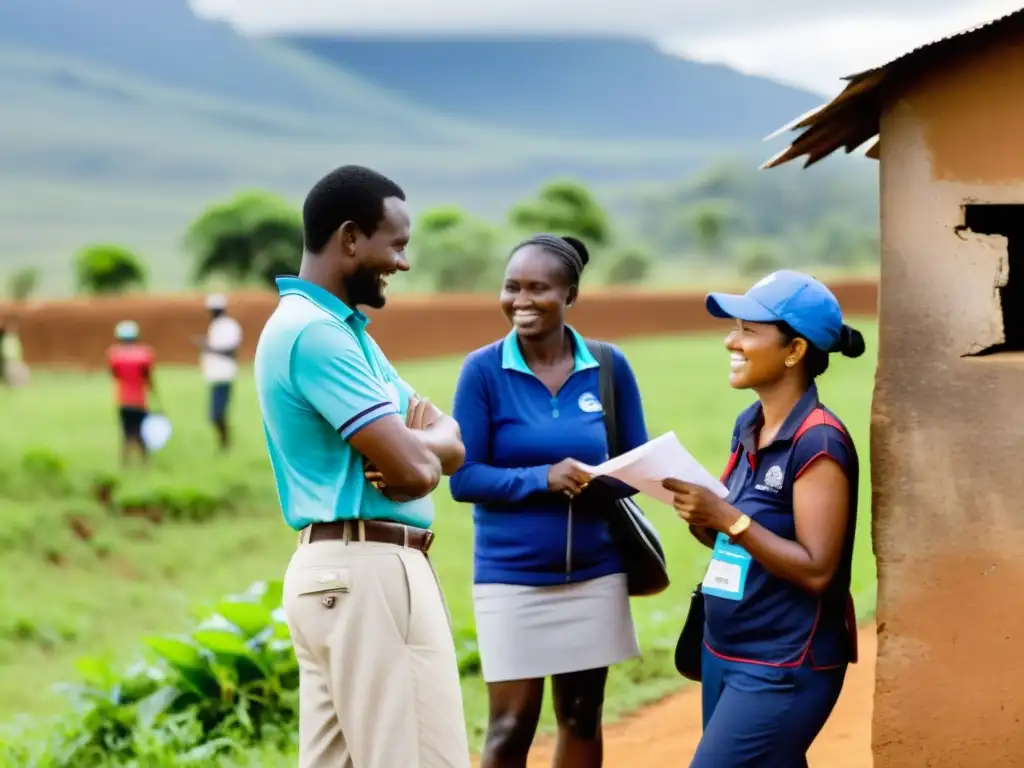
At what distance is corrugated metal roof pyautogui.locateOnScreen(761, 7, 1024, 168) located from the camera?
362 centimetres

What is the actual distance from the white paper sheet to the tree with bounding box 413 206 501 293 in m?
40.4

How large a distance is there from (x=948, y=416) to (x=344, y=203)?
5.53ft

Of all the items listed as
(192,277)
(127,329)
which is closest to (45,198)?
(192,277)

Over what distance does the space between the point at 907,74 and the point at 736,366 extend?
3.19ft

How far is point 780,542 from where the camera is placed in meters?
3.23

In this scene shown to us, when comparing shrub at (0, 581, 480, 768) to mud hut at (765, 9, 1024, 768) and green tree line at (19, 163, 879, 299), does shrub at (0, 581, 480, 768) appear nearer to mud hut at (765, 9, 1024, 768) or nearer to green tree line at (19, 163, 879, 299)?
mud hut at (765, 9, 1024, 768)

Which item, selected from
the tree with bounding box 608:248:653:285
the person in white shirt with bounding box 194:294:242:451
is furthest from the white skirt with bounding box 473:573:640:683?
the tree with bounding box 608:248:653:285

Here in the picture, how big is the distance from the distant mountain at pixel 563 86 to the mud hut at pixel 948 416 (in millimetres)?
168931

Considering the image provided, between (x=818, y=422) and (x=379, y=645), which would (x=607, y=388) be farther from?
(x=379, y=645)

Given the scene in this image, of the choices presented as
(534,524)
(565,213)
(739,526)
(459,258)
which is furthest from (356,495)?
(565,213)

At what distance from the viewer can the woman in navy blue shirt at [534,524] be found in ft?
13.3

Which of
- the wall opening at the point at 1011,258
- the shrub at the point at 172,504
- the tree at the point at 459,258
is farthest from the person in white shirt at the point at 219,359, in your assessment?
the tree at the point at 459,258

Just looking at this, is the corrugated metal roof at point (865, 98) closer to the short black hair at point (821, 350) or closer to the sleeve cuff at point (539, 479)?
the short black hair at point (821, 350)

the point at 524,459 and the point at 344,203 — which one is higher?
the point at 344,203
